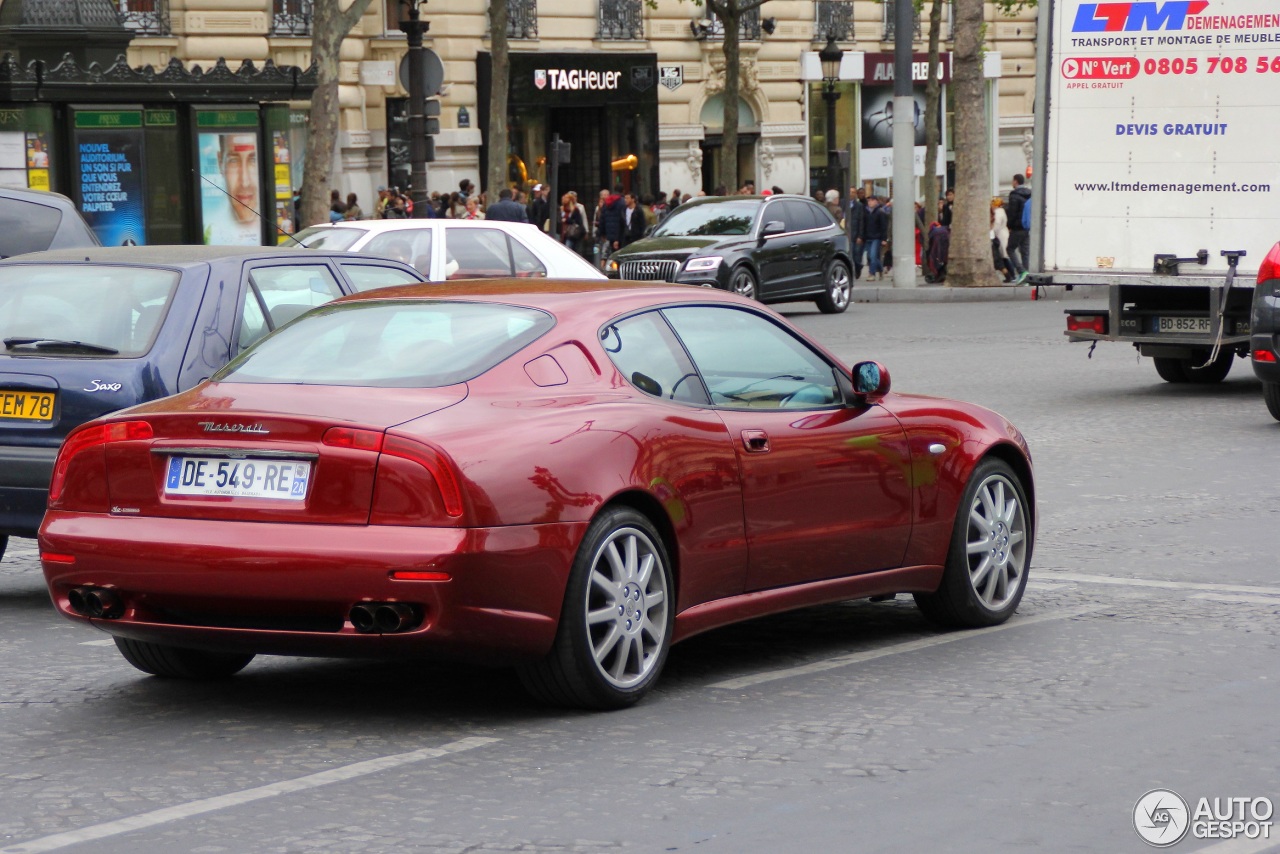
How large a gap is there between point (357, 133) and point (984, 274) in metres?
12.6

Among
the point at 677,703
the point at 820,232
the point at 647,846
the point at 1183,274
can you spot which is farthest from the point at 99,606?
the point at 820,232

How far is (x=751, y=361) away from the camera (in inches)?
279

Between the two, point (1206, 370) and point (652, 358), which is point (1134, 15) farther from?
point (652, 358)

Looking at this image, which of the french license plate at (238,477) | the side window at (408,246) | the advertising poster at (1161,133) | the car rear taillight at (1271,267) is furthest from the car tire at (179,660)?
the advertising poster at (1161,133)

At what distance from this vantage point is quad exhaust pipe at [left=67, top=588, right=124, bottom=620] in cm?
615

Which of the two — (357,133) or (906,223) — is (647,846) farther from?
(357,133)

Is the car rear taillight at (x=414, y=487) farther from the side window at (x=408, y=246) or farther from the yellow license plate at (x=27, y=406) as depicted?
the side window at (x=408, y=246)

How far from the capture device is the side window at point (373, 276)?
9.72 metres

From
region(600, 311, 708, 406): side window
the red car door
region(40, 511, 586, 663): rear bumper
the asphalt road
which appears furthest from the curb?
region(40, 511, 586, 663): rear bumper

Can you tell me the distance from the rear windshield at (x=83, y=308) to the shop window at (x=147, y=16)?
29.6 metres

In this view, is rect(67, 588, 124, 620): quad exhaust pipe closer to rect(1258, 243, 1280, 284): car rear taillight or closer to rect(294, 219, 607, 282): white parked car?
rect(1258, 243, 1280, 284): car rear taillight

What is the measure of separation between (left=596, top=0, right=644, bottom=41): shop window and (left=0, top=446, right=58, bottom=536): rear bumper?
3816cm

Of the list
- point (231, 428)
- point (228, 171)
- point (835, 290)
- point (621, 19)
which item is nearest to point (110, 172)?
point (228, 171)

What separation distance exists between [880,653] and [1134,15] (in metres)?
11.6
